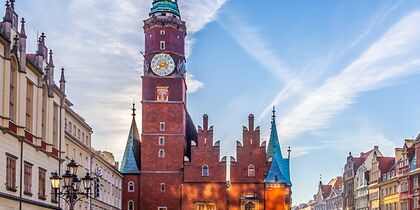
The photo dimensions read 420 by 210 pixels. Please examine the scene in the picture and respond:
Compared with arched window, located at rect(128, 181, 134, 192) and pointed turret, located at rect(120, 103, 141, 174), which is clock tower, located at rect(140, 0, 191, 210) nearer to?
arched window, located at rect(128, 181, 134, 192)

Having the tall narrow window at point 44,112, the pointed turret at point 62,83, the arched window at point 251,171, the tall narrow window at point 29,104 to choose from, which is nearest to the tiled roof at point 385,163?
the arched window at point 251,171

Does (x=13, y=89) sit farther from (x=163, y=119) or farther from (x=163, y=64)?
(x=163, y=64)

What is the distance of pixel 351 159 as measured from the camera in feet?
373

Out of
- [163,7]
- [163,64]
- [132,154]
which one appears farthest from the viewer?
[163,7]

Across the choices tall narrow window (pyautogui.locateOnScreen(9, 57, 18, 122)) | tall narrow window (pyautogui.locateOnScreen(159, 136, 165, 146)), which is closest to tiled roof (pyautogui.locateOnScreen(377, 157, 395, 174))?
tall narrow window (pyautogui.locateOnScreen(159, 136, 165, 146))

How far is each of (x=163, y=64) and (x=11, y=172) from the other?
166 feet

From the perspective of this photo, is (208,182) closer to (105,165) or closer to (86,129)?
(105,165)

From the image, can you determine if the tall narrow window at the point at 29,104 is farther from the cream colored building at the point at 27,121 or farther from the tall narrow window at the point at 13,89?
the tall narrow window at the point at 13,89

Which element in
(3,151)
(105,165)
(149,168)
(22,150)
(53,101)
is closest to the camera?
(3,151)

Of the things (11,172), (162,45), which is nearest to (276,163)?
(162,45)

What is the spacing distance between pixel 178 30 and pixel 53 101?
43732mm

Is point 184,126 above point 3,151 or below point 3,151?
above

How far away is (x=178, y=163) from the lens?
8375 cm

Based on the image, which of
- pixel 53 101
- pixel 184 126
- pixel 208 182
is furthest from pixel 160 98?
pixel 53 101
